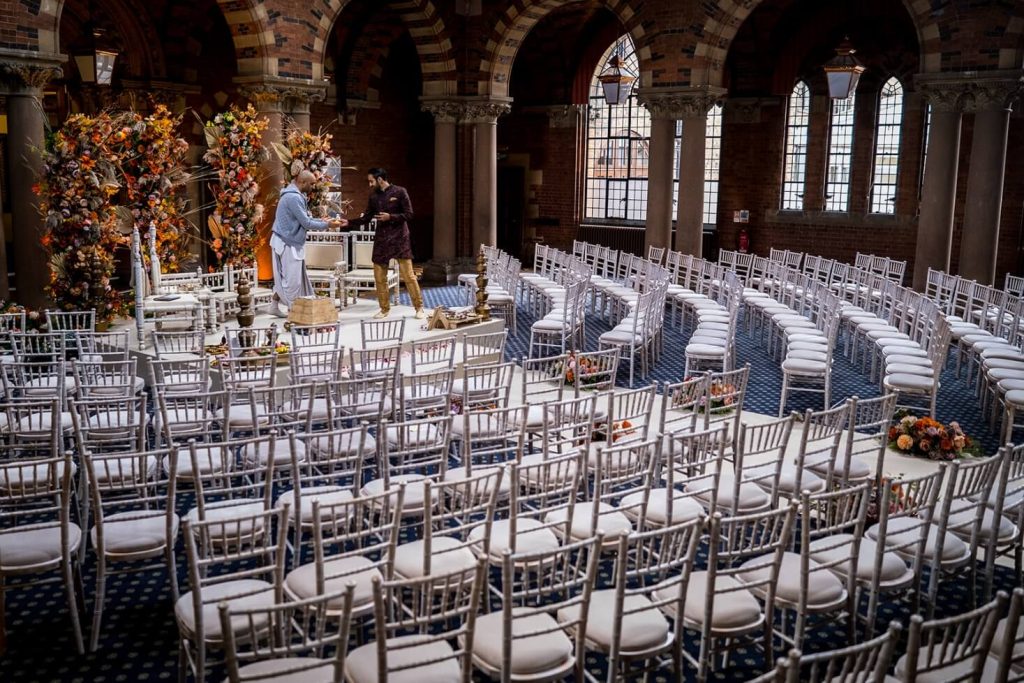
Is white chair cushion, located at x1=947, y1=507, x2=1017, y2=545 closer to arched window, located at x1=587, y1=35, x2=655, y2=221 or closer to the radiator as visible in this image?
the radiator

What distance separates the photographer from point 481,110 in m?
18.0

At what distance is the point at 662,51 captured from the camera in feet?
50.9

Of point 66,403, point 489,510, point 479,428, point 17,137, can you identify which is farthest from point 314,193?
point 489,510

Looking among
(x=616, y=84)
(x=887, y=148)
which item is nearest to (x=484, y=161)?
(x=616, y=84)

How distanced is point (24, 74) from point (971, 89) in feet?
39.3

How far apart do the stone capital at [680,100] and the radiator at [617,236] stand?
16.7ft

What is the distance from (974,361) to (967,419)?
2.37 meters

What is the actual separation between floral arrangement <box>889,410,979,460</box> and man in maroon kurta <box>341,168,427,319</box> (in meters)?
5.83

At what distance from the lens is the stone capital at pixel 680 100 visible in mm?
15219

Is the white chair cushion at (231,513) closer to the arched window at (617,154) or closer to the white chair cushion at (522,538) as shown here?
the white chair cushion at (522,538)

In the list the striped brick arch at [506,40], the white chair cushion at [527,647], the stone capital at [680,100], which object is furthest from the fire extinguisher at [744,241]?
the white chair cushion at [527,647]

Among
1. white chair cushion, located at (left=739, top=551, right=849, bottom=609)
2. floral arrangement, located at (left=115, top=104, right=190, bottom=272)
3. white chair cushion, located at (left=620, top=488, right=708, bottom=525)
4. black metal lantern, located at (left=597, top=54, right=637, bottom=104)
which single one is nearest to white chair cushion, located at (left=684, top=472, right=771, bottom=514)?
white chair cushion, located at (left=620, top=488, right=708, bottom=525)

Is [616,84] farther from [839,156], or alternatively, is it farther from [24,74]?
[24,74]

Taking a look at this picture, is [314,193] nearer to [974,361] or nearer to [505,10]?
[505,10]
